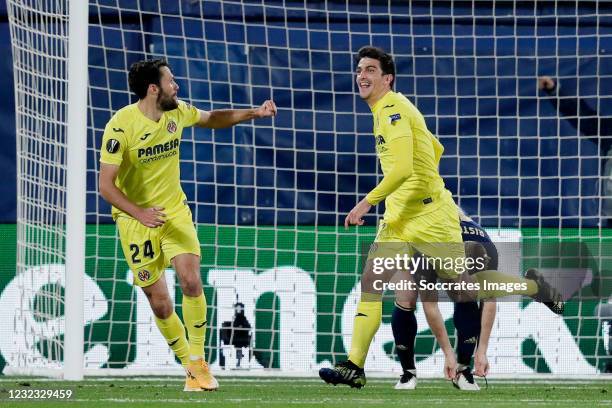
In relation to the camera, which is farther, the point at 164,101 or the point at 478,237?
the point at 478,237

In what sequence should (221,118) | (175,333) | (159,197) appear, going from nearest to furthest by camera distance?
(159,197) → (175,333) → (221,118)

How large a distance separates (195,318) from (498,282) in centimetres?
210

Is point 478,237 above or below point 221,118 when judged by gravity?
below

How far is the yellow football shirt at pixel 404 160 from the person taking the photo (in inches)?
323

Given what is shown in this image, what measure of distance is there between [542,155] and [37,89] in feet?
13.0

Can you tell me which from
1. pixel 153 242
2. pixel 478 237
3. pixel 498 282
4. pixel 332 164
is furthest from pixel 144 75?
pixel 332 164

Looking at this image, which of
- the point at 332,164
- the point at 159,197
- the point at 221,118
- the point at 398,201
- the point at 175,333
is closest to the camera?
the point at 159,197

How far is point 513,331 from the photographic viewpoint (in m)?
11.0

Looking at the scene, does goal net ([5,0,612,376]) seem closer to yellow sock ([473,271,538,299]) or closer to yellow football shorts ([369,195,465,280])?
yellow sock ([473,271,538,299])

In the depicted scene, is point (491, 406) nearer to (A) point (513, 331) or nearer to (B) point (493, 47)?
(A) point (513, 331)

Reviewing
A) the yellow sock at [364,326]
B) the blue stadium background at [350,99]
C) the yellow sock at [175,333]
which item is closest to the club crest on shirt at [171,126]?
the yellow sock at [175,333]

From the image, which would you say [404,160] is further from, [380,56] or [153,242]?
[153,242]

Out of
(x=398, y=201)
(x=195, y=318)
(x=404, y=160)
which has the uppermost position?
(x=404, y=160)

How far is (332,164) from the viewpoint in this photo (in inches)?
444
